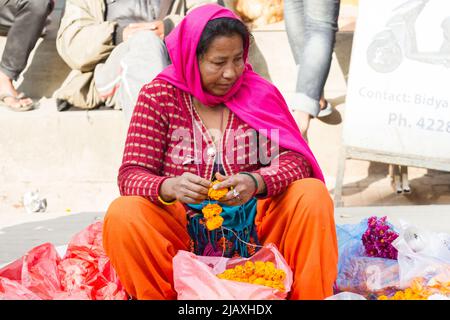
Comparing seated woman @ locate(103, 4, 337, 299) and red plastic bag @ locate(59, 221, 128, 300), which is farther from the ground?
seated woman @ locate(103, 4, 337, 299)

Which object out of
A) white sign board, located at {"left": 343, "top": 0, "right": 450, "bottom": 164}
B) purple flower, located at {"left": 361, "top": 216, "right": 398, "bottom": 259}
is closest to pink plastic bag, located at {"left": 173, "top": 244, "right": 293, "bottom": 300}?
purple flower, located at {"left": 361, "top": 216, "right": 398, "bottom": 259}

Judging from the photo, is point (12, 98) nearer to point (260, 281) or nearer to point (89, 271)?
point (89, 271)

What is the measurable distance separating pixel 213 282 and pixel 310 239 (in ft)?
1.27

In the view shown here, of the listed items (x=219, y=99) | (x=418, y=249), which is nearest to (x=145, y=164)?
(x=219, y=99)

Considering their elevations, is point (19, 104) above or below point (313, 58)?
below

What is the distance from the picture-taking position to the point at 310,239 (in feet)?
10.1

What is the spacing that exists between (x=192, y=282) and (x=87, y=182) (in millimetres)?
2640

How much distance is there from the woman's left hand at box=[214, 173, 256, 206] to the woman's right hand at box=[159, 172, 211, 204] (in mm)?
49

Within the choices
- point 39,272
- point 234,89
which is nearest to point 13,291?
point 39,272

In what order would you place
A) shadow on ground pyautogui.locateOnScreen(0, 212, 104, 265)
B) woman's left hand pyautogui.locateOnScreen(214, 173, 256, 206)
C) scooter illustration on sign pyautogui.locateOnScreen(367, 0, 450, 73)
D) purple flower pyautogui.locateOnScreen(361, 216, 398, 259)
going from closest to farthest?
1. woman's left hand pyautogui.locateOnScreen(214, 173, 256, 206)
2. purple flower pyautogui.locateOnScreen(361, 216, 398, 259)
3. shadow on ground pyautogui.locateOnScreen(0, 212, 104, 265)
4. scooter illustration on sign pyautogui.locateOnScreen(367, 0, 450, 73)

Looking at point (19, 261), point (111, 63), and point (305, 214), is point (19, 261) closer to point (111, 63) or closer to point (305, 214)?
point (305, 214)

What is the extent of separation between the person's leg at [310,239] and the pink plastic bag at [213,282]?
0.05m

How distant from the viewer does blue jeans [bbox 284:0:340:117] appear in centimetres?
531

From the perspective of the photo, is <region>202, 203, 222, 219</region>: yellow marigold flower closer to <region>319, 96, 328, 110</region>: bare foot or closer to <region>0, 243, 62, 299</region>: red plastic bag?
<region>0, 243, 62, 299</region>: red plastic bag
